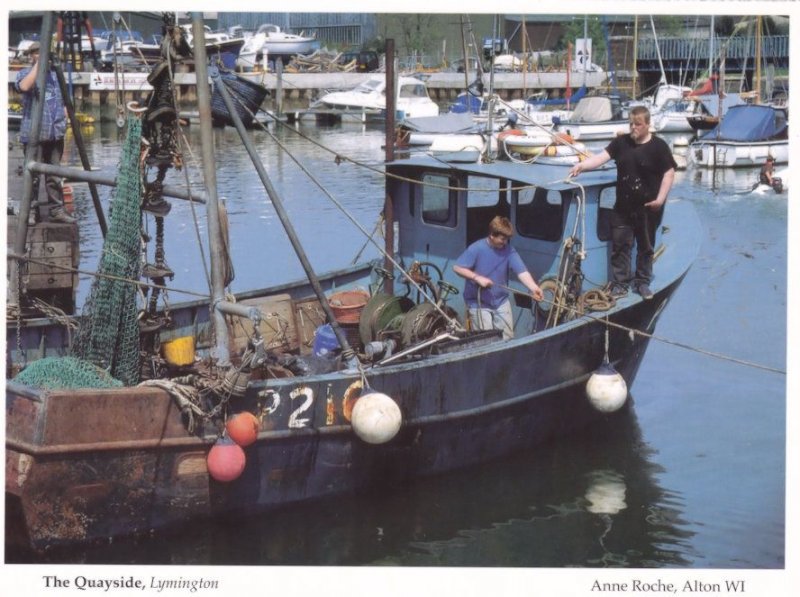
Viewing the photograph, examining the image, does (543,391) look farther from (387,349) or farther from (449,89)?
(449,89)

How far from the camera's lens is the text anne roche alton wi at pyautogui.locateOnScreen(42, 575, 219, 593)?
6703 millimetres

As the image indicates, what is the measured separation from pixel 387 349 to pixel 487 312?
1.09m

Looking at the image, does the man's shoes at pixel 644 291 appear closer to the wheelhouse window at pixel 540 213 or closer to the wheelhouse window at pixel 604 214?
the wheelhouse window at pixel 604 214

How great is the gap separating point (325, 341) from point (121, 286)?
2.07m

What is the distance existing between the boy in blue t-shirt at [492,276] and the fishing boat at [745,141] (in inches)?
1004

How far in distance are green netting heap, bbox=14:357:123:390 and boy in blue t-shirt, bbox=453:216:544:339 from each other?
3257mm

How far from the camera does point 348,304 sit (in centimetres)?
1031

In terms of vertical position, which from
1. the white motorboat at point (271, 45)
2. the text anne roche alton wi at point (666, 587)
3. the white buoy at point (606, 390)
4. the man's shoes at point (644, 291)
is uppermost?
the white motorboat at point (271, 45)

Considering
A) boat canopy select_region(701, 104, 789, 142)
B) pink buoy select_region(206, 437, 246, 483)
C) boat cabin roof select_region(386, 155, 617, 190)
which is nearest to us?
pink buoy select_region(206, 437, 246, 483)

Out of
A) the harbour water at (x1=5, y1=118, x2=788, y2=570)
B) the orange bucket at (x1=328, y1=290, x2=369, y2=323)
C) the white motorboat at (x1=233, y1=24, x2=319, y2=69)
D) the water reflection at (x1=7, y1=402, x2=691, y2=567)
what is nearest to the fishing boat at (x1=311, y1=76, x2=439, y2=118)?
the white motorboat at (x1=233, y1=24, x2=319, y2=69)

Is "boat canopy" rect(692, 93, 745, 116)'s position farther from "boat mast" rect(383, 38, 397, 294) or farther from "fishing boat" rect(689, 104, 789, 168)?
"boat mast" rect(383, 38, 397, 294)

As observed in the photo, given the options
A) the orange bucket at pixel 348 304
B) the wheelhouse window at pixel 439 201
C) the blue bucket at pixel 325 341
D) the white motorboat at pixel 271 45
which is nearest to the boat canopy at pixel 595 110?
the white motorboat at pixel 271 45

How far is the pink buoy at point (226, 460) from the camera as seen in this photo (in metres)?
7.50

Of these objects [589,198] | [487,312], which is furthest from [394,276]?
[589,198]
